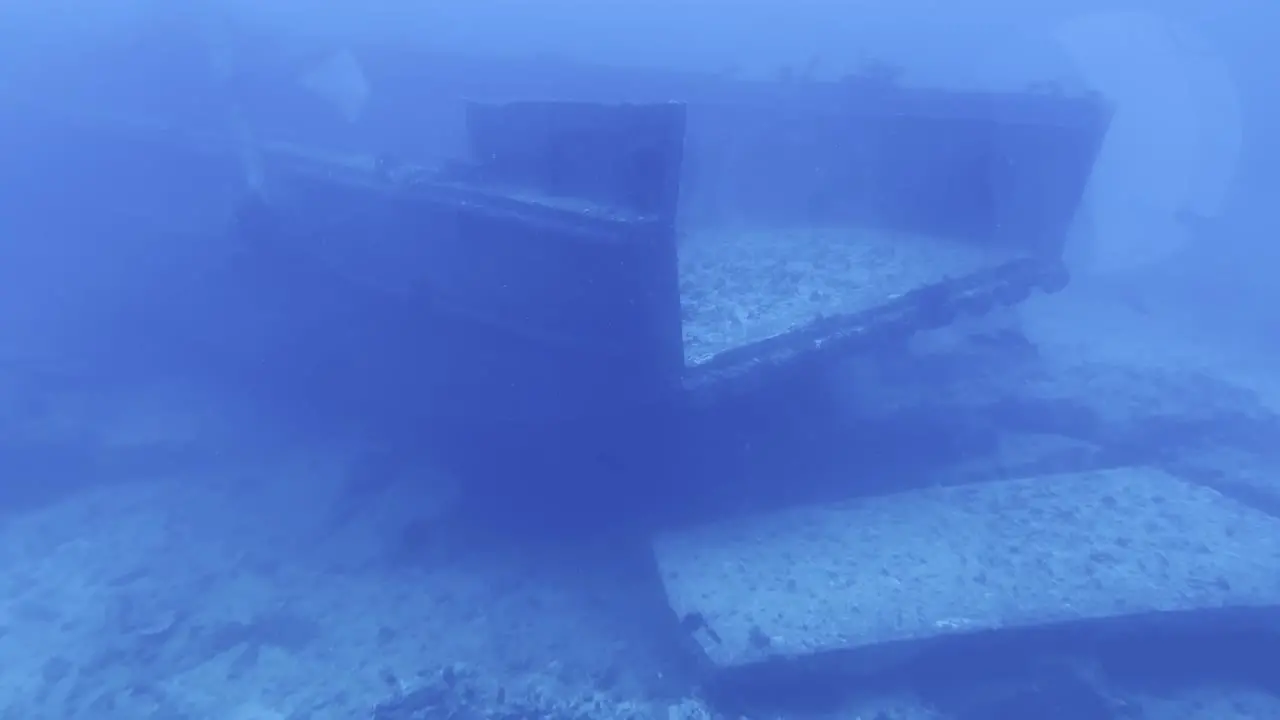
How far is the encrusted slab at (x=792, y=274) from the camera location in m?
5.03

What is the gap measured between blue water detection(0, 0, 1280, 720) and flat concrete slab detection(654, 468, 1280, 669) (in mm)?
22

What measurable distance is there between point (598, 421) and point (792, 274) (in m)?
1.96

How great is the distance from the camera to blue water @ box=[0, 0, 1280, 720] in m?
4.21

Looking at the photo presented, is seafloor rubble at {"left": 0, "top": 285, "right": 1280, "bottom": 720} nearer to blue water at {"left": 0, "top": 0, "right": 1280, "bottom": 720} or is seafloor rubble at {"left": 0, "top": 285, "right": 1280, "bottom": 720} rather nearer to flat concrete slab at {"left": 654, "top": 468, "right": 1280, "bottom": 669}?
blue water at {"left": 0, "top": 0, "right": 1280, "bottom": 720}

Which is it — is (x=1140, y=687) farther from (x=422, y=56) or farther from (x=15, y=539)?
(x=422, y=56)

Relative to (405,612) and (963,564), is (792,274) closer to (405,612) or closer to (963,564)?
(963,564)

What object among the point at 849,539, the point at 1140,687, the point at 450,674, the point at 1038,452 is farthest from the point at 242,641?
the point at 1038,452

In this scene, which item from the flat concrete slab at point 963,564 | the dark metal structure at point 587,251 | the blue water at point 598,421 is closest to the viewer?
the flat concrete slab at point 963,564

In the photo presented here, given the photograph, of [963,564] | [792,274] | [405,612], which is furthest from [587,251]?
[963,564]

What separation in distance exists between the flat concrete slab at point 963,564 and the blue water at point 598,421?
2 cm

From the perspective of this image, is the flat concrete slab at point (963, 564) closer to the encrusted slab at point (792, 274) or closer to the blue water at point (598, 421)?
the blue water at point (598, 421)

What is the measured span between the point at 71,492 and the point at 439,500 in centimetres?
303

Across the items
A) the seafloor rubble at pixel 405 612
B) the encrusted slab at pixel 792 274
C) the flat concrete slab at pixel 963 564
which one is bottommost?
the seafloor rubble at pixel 405 612

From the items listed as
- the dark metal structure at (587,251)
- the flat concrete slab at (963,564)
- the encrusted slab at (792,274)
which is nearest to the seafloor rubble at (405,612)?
the flat concrete slab at (963,564)
